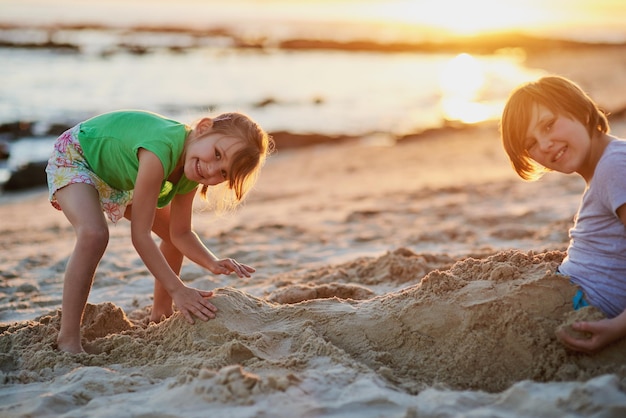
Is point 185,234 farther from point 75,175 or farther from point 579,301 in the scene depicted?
point 579,301

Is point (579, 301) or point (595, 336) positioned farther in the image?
point (579, 301)

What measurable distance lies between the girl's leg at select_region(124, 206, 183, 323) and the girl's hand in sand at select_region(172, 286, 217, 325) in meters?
0.50

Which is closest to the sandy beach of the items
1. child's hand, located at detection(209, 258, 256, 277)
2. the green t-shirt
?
child's hand, located at detection(209, 258, 256, 277)

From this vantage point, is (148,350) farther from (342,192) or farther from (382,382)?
(342,192)

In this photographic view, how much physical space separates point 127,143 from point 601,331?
210 cm

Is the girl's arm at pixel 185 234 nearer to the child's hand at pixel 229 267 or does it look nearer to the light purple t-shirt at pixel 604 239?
the child's hand at pixel 229 267

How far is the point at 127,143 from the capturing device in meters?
2.98

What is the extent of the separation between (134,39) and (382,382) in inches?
1870

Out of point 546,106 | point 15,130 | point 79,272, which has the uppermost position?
point 546,106

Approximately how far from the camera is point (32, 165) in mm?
9195

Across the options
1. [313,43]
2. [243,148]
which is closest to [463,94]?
[243,148]

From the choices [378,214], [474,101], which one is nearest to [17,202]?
[378,214]

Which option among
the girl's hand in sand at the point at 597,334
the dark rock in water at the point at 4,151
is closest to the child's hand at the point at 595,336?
the girl's hand in sand at the point at 597,334

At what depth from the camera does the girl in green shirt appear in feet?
9.34
